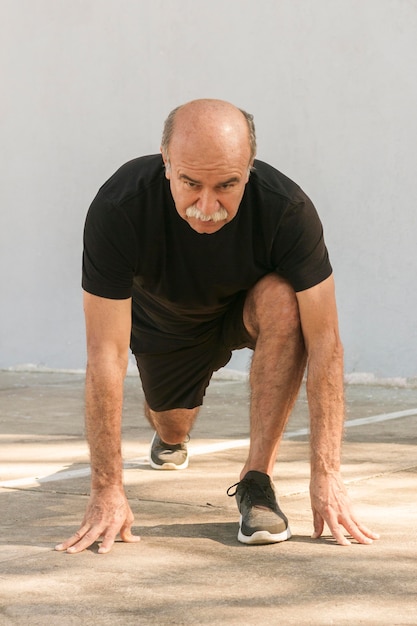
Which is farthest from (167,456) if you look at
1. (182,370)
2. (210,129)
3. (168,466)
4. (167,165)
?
(210,129)

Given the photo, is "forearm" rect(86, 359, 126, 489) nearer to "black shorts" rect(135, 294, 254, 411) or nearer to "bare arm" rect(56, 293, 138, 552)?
"bare arm" rect(56, 293, 138, 552)

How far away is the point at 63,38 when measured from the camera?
7.33 meters

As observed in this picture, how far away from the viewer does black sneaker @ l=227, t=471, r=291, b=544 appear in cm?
274

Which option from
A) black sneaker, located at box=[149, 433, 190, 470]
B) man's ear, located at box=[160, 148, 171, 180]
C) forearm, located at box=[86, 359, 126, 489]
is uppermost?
man's ear, located at box=[160, 148, 171, 180]

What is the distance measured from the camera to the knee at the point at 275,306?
2961mm

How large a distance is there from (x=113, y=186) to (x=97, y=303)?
12.6 inches

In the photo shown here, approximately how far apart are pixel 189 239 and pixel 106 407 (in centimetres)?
50

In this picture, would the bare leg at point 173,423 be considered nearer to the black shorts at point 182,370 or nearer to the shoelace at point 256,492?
the black shorts at point 182,370

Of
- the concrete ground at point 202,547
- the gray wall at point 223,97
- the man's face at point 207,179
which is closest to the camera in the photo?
the concrete ground at point 202,547

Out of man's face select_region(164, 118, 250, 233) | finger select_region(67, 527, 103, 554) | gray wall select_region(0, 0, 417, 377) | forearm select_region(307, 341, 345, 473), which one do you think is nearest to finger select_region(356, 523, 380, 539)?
forearm select_region(307, 341, 345, 473)

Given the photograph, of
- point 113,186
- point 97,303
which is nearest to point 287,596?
point 97,303

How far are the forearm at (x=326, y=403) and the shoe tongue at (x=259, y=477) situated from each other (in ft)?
0.55

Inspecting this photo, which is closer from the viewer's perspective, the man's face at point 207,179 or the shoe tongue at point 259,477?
the man's face at point 207,179

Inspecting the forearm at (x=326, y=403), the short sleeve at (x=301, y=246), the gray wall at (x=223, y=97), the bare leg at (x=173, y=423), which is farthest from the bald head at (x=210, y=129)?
the gray wall at (x=223, y=97)
